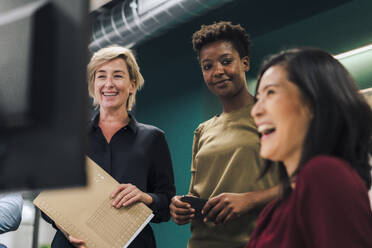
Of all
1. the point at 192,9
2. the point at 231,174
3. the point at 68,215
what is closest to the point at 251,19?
the point at 192,9

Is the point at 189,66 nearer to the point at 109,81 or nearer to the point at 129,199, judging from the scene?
the point at 109,81

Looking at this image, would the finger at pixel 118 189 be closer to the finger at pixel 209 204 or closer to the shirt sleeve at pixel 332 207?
the finger at pixel 209 204

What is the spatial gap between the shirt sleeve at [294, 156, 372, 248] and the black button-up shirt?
1.06 metres

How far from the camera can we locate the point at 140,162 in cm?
194

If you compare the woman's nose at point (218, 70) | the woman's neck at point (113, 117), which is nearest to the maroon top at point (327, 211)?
the woman's nose at point (218, 70)

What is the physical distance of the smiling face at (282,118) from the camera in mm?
1060

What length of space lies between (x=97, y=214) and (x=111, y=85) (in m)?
0.62

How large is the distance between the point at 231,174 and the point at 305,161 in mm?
676

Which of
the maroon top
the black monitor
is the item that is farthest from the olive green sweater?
the black monitor

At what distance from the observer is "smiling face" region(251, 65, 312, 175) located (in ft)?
3.48

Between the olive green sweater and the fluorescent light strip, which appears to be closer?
the olive green sweater

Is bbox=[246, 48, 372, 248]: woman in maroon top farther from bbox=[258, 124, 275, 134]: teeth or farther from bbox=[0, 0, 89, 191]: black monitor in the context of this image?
bbox=[0, 0, 89, 191]: black monitor

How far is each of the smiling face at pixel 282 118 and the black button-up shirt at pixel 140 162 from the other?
0.88m

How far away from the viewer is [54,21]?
65cm
